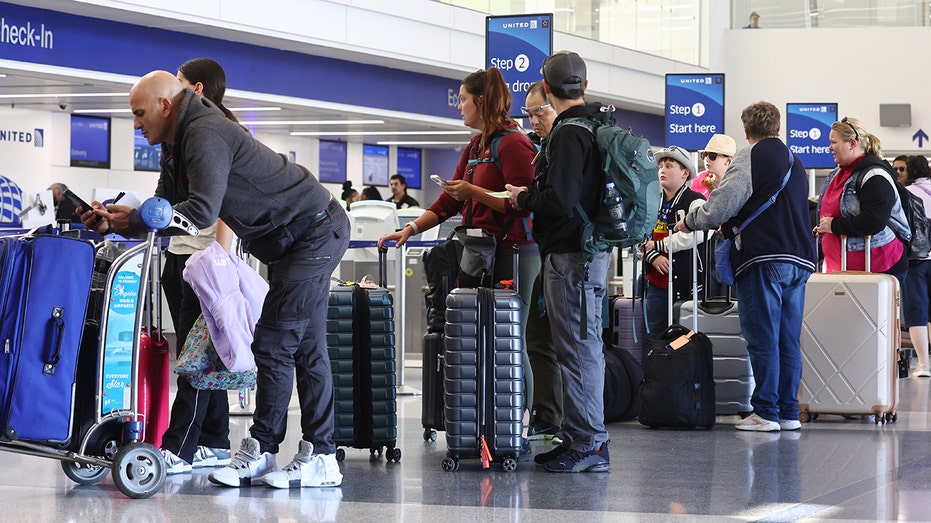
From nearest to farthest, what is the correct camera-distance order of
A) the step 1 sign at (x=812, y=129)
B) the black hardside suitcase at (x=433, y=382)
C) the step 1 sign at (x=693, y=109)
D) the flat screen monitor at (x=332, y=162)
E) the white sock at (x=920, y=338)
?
the black hardside suitcase at (x=433, y=382) < the white sock at (x=920, y=338) < the step 1 sign at (x=693, y=109) < the step 1 sign at (x=812, y=129) < the flat screen monitor at (x=332, y=162)

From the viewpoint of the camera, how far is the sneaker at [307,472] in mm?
4152

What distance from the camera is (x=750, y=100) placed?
18.3m

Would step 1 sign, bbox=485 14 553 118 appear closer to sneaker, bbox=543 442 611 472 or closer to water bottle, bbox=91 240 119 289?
sneaker, bbox=543 442 611 472

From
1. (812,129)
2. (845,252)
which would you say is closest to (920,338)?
(845,252)

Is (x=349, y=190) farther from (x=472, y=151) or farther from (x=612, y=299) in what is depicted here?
(x=472, y=151)

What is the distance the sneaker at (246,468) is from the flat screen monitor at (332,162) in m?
14.9

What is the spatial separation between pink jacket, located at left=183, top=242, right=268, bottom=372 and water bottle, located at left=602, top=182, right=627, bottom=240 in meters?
1.33

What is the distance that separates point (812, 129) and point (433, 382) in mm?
10764

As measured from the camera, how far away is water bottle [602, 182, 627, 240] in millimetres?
4453

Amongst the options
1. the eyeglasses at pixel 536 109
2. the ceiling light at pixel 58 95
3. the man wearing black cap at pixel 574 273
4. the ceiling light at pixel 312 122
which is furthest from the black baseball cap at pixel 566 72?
the ceiling light at pixel 312 122

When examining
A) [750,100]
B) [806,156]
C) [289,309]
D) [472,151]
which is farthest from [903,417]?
[750,100]

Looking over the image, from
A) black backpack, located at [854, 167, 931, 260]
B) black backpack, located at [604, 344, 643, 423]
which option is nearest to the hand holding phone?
black backpack, located at [604, 344, 643, 423]

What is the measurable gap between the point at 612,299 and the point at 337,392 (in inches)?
101

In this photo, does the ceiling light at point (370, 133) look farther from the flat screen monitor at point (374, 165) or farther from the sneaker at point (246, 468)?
the sneaker at point (246, 468)
